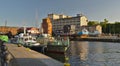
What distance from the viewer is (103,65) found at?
4122 centimetres

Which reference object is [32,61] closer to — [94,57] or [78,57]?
[78,57]

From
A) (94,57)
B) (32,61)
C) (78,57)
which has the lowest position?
(94,57)

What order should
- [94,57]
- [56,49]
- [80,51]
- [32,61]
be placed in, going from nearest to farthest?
[32,61]
[94,57]
[56,49]
[80,51]

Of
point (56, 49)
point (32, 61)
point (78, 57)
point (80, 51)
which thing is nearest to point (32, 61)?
point (32, 61)

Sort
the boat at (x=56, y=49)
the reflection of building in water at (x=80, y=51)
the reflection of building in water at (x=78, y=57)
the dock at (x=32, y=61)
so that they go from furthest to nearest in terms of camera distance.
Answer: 1. the reflection of building in water at (x=80, y=51)
2. the boat at (x=56, y=49)
3. the reflection of building in water at (x=78, y=57)
4. the dock at (x=32, y=61)

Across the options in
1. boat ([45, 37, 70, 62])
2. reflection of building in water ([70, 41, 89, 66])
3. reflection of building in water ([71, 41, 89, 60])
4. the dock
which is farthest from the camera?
reflection of building in water ([71, 41, 89, 60])

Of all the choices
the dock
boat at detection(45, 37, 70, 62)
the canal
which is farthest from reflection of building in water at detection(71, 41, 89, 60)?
the dock

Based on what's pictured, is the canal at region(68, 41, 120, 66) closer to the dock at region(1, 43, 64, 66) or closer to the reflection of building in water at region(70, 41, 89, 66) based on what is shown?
the reflection of building in water at region(70, 41, 89, 66)

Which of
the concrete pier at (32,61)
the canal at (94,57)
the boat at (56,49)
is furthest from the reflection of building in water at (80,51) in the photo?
the concrete pier at (32,61)

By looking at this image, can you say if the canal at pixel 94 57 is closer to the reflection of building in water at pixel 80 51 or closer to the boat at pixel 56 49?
the reflection of building in water at pixel 80 51

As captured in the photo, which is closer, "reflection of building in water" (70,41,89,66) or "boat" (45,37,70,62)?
"reflection of building in water" (70,41,89,66)

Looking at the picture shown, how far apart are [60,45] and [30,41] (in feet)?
40.6

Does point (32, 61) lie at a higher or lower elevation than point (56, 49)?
higher

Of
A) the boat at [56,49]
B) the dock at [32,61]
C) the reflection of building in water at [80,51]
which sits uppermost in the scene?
the dock at [32,61]
